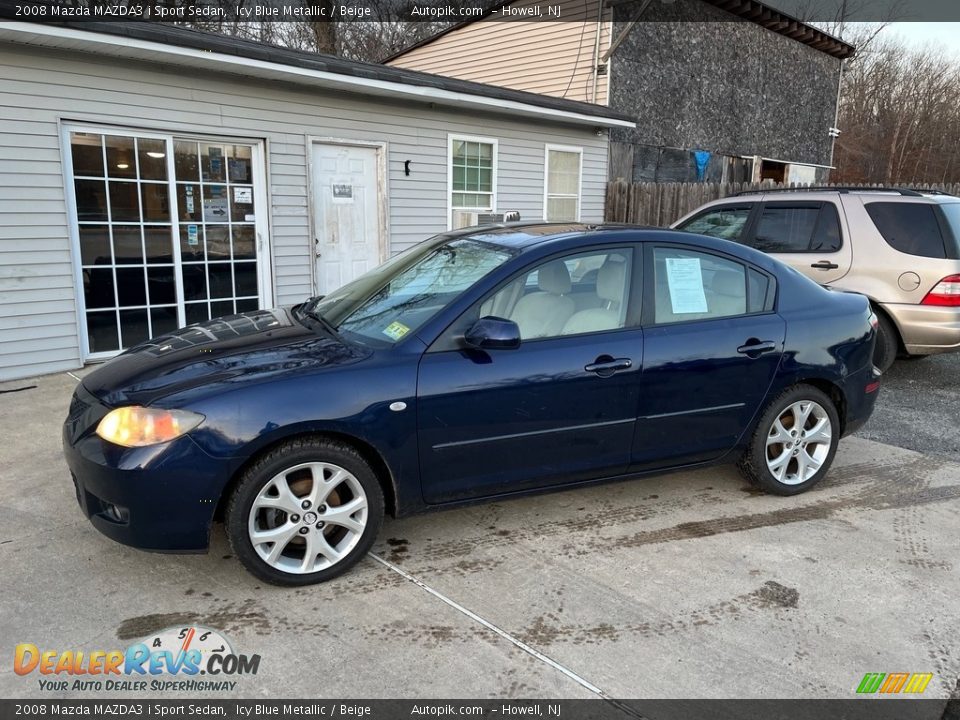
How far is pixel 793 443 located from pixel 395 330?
2.47 meters

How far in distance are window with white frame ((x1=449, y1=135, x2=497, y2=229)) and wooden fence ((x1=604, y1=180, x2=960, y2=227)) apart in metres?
2.82

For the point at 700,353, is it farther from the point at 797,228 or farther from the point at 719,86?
the point at 719,86

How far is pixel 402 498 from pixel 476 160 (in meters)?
7.63

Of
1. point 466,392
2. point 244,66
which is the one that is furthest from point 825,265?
point 244,66

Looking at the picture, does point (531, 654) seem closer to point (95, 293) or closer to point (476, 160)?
point (95, 293)

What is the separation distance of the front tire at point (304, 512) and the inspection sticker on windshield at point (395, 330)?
1.91 ft

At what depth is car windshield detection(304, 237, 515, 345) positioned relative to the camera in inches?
133

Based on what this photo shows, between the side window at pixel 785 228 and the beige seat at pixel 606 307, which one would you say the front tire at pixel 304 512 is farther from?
the side window at pixel 785 228

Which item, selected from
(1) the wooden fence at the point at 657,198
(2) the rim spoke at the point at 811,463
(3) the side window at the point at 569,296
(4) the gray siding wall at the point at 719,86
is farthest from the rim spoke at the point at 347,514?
(4) the gray siding wall at the point at 719,86

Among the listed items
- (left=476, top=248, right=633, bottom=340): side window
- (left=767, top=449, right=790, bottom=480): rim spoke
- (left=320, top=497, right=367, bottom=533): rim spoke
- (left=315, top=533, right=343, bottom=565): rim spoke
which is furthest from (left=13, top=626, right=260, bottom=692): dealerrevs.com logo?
(left=767, top=449, right=790, bottom=480): rim spoke

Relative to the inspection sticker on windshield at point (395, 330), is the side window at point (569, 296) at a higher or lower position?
higher

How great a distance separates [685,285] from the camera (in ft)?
12.3

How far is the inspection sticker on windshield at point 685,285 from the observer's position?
3725mm

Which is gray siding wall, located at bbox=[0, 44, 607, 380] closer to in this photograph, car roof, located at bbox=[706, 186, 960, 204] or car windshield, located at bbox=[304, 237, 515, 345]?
car windshield, located at bbox=[304, 237, 515, 345]
